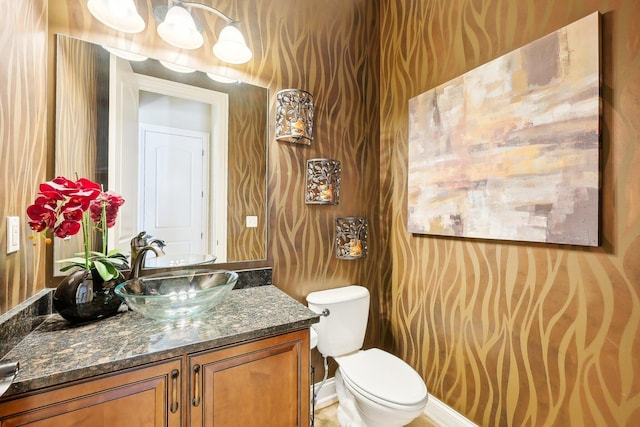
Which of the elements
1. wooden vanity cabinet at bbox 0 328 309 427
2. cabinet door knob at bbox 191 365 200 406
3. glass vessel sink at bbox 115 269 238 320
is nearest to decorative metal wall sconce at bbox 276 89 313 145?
glass vessel sink at bbox 115 269 238 320

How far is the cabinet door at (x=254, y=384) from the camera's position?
91cm

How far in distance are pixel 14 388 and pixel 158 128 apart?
110 centimetres

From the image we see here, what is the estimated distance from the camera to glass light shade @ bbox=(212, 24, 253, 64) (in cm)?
143

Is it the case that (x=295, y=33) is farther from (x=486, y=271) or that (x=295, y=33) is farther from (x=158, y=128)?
(x=486, y=271)

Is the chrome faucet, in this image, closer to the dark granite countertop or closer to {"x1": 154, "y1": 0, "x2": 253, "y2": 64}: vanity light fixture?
the dark granite countertop

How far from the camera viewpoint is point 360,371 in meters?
1.46

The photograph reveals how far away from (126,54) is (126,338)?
1255 mm

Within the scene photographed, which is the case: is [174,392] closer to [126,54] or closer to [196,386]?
[196,386]

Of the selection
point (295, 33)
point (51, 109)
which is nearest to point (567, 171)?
point (295, 33)

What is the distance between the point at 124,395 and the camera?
0.81 m

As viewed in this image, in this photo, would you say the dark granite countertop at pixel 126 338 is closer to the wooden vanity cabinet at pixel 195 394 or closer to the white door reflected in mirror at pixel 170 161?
the wooden vanity cabinet at pixel 195 394

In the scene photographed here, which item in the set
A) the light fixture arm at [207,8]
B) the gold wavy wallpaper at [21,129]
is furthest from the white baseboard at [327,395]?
the light fixture arm at [207,8]

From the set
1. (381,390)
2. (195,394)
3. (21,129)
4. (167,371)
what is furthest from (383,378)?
(21,129)

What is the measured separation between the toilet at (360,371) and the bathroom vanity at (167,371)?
0.38m
